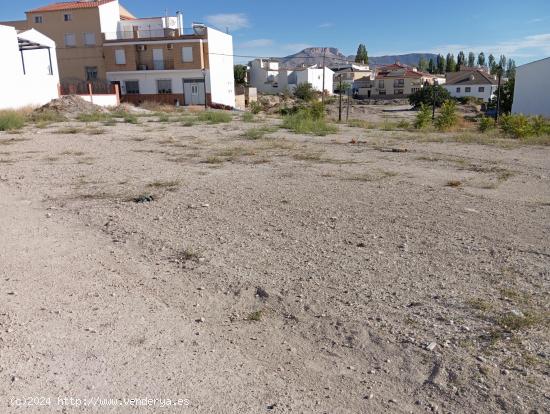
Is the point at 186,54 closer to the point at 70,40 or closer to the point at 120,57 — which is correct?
the point at 120,57

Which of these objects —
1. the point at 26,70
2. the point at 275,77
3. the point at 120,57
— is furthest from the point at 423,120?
the point at 275,77

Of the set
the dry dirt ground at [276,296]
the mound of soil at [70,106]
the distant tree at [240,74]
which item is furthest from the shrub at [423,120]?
the distant tree at [240,74]

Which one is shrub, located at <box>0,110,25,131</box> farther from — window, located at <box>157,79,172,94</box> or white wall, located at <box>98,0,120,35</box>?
white wall, located at <box>98,0,120,35</box>

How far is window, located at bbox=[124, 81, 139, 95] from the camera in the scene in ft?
161

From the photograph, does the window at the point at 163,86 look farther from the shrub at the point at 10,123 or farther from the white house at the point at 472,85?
the white house at the point at 472,85

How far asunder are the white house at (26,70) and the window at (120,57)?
39.0ft

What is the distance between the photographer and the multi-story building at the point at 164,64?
47.8 meters

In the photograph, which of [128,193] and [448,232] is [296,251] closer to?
[448,232]

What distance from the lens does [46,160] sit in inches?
514

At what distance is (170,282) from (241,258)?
3.12 ft

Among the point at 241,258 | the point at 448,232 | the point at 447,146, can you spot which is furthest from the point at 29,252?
the point at 447,146

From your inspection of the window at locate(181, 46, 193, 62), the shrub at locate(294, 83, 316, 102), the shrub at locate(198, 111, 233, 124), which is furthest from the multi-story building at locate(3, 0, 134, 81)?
the shrub at locate(294, 83, 316, 102)

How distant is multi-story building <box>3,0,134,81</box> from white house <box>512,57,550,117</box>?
127ft

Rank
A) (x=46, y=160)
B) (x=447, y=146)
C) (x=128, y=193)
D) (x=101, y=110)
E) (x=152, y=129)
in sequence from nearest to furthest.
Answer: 1. (x=128, y=193)
2. (x=46, y=160)
3. (x=447, y=146)
4. (x=152, y=129)
5. (x=101, y=110)
